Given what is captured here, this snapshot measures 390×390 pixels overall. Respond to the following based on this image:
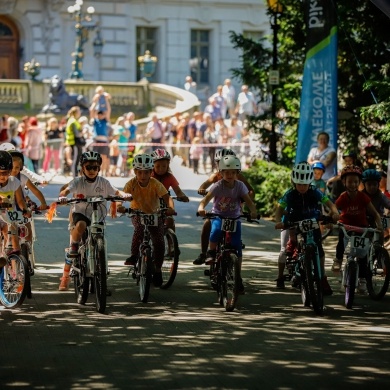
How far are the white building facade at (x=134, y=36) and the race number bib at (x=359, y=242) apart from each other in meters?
42.6

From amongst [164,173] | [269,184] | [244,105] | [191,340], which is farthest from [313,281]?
[244,105]

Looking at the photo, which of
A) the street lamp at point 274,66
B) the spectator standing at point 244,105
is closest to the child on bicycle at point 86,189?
the street lamp at point 274,66

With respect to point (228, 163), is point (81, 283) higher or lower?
lower

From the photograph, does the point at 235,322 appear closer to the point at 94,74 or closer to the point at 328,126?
the point at 328,126

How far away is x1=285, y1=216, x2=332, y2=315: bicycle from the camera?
15031 mm

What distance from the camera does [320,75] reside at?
23.5 meters

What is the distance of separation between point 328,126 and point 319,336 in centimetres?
1025

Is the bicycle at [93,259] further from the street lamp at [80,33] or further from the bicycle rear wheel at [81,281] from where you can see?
the street lamp at [80,33]

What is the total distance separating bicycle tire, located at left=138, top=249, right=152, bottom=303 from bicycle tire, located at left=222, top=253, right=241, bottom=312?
0.81 m

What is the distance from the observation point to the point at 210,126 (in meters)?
43.0

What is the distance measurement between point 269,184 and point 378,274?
9363 mm

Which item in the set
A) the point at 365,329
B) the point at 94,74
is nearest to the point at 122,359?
the point at 365,329

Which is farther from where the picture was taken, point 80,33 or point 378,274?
point 80,33

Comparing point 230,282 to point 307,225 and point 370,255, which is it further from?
point 370,255
